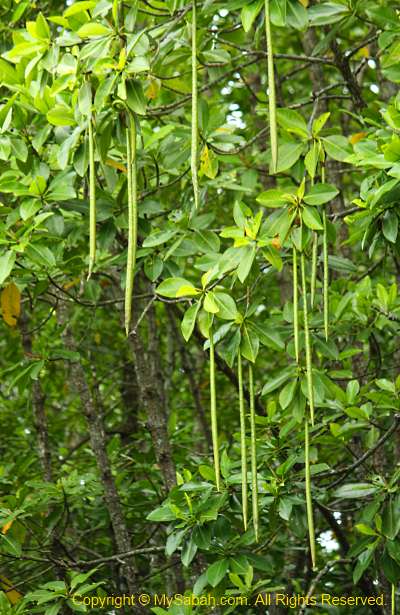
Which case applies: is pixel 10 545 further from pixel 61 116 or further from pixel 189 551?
pixel 61 116

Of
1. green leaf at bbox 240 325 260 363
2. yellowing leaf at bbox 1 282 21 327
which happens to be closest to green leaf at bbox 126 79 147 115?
green leaf at bbox 240 325 260 363

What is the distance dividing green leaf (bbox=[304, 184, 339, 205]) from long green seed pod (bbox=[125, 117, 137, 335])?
1.22ft

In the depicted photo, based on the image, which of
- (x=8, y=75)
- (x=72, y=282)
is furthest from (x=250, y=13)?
(x=72, y=282)

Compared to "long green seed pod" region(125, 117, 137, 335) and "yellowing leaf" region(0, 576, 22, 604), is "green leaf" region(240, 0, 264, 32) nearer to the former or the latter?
"long green seed pod" region(125, 117, 137, 335)

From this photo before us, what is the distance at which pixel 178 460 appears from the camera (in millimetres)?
3010

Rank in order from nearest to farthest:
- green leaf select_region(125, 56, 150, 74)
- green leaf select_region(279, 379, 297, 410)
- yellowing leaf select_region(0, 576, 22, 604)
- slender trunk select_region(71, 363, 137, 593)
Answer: green leaf select_region(125, 56, 150, 74), green leaf select_region(279, 379, 297, 410), yellowing leaf select_region(0, 576, 22, 604), slender trunk select_region(71, 363, 137, 593)

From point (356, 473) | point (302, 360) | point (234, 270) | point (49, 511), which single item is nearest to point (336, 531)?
point (356, 473)

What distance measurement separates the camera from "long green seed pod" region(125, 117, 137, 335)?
1.37 metres

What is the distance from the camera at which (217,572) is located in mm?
2156

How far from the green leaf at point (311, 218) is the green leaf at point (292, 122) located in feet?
0.66

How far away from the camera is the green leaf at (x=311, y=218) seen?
1.67 m

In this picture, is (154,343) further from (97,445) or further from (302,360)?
(302,360)

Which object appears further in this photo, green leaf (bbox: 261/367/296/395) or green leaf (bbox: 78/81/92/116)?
green leaf (bbox: 261/367/296/395)

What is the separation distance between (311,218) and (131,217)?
0.42 meters
